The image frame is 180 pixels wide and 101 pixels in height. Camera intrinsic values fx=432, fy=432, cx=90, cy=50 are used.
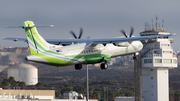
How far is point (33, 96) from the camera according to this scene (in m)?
147

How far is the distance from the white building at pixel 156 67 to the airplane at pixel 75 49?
76247 mm

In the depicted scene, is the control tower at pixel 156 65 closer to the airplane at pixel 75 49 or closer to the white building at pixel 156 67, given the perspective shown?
the white building at pixel 156 67

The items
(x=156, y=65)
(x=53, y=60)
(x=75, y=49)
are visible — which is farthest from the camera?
(x=156, y=65)

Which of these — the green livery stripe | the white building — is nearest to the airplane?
the green livery stripe

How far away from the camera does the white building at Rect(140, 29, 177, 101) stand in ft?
496

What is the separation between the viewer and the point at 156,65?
154 meters

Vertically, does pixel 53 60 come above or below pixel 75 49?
below

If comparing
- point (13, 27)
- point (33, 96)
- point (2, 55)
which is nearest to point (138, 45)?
point (13, 27)

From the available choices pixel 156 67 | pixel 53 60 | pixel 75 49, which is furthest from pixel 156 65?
pixel 53 60

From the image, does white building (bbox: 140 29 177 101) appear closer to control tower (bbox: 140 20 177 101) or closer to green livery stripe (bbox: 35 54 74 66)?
control tower (bbox: 140 20 177 101)

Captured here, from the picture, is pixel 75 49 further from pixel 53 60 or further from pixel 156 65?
pixel 156 65

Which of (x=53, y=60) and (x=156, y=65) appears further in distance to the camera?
(x=156, y=65)

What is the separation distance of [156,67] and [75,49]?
303ft

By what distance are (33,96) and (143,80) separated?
40.3 metres
